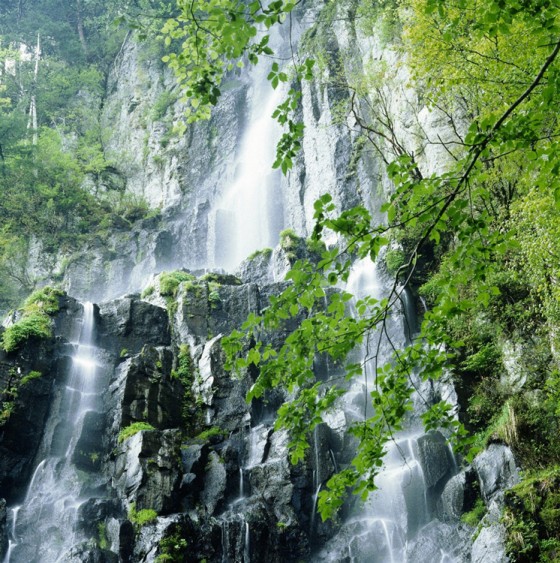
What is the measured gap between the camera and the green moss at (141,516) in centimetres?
1219

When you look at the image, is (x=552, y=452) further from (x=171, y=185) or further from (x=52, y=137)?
(x=52, y=137)

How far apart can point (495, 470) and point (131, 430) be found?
901 centimetres

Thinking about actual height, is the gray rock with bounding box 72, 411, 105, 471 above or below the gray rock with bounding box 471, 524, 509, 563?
above

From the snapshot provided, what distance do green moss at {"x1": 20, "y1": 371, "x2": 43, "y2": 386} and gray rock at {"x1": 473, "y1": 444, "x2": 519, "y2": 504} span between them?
1255 centimetres

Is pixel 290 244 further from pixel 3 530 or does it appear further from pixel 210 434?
pixel 3 530

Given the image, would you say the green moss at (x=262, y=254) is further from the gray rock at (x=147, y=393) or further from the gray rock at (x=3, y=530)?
the gray rock at (x=3, y=530)

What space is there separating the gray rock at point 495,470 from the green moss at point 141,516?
7349mm

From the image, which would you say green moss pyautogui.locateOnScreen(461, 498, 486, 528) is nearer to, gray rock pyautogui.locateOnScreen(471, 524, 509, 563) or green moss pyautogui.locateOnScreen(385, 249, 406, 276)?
gray rock pyautogui.locateOnScreen(471, 524, 509, 563)

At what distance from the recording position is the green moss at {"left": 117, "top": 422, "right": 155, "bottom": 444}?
14289 mm

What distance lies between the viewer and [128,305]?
20.3 metres

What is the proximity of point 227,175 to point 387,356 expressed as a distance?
19.1m

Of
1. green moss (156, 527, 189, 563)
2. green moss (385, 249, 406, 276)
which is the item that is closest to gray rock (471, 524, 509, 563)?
green moss (156, 527, 189, 563)

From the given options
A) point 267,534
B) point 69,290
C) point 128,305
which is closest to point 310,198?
point 128,305

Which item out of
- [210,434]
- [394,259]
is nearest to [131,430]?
[210,434]
